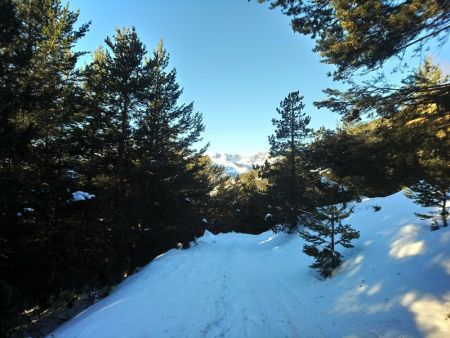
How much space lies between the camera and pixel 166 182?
21594 mm

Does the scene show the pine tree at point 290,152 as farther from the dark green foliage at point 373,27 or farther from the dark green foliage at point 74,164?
the dark green foliage at point 373,27

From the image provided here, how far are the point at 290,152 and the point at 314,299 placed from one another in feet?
64.4

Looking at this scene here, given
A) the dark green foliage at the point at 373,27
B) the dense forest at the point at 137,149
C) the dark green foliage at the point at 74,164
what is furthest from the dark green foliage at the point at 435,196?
the dark green foliage at the point at 74,164

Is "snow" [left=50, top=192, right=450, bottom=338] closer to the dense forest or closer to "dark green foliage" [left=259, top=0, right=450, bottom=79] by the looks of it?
the dense forest

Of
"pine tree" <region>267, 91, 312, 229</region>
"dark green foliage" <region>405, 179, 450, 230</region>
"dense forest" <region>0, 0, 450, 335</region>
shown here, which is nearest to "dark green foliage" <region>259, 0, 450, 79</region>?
"dense forest" <region>0, 0, 450, 335</region>

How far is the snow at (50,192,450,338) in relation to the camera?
7352mm

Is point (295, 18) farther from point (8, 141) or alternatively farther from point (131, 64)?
point (131, 64)

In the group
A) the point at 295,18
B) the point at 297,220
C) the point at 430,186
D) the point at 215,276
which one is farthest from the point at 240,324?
the point at 297,220

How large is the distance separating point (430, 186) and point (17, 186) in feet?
44.3

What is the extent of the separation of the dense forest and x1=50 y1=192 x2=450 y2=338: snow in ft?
4.23

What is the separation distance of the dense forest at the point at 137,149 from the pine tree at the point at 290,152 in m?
0.10

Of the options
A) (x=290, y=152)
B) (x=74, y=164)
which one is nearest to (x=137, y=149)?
(x=74, y=164)

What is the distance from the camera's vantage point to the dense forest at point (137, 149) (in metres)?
7.76

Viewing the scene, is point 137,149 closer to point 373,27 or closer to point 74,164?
point 74,164
